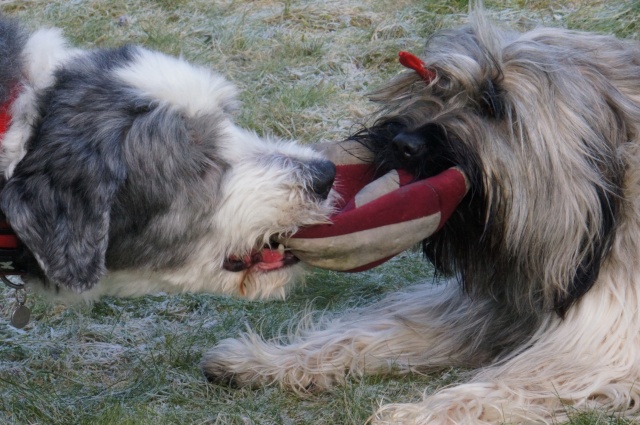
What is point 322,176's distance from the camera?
324 centimetres

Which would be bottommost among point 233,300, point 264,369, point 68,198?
point 233,300

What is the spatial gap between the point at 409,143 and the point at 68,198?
3.37 feet

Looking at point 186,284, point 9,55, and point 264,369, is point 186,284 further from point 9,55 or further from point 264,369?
point 9,55

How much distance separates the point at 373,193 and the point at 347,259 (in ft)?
0.74

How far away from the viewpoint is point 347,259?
3279 mm

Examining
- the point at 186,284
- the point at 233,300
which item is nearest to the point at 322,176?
the point at 186,284

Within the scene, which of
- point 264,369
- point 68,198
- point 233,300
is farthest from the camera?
point 233,300

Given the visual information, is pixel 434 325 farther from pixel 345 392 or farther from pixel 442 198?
pixel 442 198

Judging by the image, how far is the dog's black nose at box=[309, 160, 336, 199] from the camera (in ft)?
10.6

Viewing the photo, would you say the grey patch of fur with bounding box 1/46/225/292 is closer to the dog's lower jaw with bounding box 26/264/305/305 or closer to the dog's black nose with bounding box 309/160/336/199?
the dog's lower jaw with bounding box 26/264/305/305

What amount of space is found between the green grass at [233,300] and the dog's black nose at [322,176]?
0.70 m

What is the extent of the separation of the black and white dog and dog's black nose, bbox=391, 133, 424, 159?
239 mm

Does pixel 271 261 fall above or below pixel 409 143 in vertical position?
below

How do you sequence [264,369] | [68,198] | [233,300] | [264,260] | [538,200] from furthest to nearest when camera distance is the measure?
[233,300] → [264,369] → [264,260] → [538,200] → [68,198]
